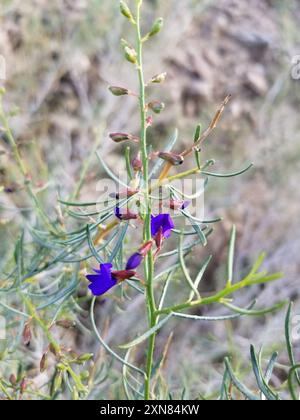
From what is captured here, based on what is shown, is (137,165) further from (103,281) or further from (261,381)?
(261,381)

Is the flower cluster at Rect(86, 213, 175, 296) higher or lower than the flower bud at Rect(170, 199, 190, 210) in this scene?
lower

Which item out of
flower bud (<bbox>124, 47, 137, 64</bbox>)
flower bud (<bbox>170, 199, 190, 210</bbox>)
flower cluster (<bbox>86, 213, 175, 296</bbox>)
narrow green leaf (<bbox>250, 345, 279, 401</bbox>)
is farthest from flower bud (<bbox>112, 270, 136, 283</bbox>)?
flower bud (<bbox>124, 47, 137, 64</bbox>)

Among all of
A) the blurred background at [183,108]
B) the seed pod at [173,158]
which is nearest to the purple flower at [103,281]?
the seed pod at [173,158]

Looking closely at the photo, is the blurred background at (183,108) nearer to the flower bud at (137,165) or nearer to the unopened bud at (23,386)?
the unopened bud at (23,386)

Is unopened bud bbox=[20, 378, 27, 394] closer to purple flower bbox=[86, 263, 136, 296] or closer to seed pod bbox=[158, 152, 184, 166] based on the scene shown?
purple flower bbox=[86, 263, 136, 296]

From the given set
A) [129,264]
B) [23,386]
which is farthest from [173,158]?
[23,386]

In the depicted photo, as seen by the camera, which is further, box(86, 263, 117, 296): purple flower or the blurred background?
the blurred background

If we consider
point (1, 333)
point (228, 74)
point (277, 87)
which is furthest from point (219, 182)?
point (1, 333)

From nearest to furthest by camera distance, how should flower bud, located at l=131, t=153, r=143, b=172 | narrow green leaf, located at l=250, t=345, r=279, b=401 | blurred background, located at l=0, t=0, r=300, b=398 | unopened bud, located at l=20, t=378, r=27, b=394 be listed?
1. narrow green leaf, located at l=250, t=345, r=279, b=401
2. flower bud, located at l=131, t=153, r=143, b=172
3. unopened bud, located at l=20, t=378, r=27, b=394
4. blurred background, located at l=0, t=0, r=300, b=398
